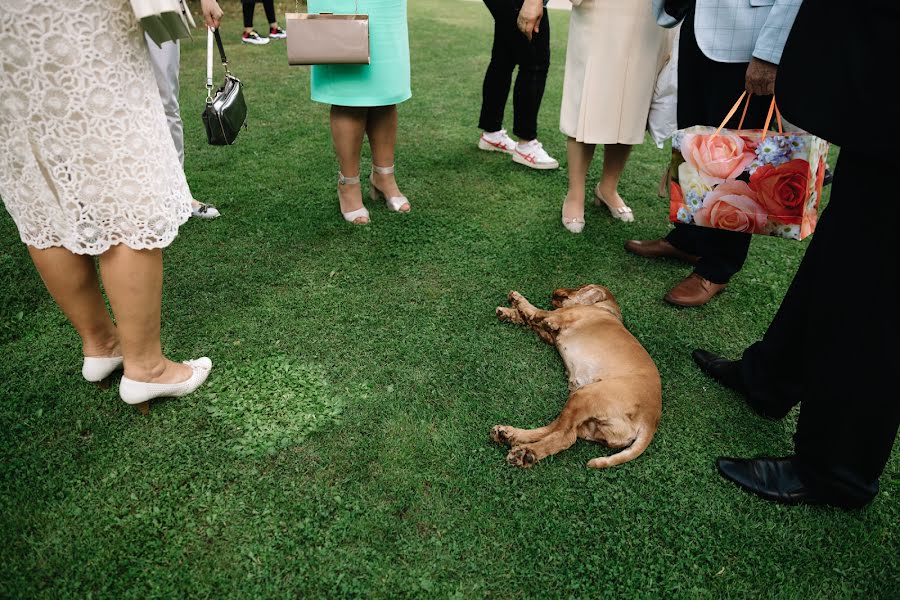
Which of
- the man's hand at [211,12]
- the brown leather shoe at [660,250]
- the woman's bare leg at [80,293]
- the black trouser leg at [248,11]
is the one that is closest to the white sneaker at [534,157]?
the brown leather shoe at [660,250]

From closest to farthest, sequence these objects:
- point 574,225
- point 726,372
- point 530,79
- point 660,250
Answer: point 726,372, point 660,250, point 574,225, point 530,79

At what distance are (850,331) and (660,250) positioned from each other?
1.77 m

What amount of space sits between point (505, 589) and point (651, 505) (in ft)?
1.98

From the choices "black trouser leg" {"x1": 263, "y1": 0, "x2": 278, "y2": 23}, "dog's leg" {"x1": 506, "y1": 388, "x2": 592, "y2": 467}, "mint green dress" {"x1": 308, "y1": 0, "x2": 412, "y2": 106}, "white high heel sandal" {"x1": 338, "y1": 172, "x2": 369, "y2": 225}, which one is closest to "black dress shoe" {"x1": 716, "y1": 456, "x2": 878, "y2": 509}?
"dog's leg" {"x1": 506, "y1": 388, "x2": 592, "y2": 467}

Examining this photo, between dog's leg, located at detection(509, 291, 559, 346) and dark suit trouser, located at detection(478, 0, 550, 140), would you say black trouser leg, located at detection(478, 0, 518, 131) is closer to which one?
dark suit trouser, located at detection(478, 0, 550, 140)

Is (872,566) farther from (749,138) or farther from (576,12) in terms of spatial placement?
(576,12)

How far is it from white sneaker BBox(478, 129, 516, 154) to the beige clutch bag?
191 cm

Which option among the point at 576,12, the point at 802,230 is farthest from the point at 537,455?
the point at 576,12

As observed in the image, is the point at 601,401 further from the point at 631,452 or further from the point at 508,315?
the point at 508,315

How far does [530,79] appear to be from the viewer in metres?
4.41

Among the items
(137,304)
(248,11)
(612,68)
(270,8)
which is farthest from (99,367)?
(270,8)

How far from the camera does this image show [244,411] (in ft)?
7.47

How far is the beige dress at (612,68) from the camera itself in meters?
3.27

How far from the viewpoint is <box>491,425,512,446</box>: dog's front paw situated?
2172 mm
